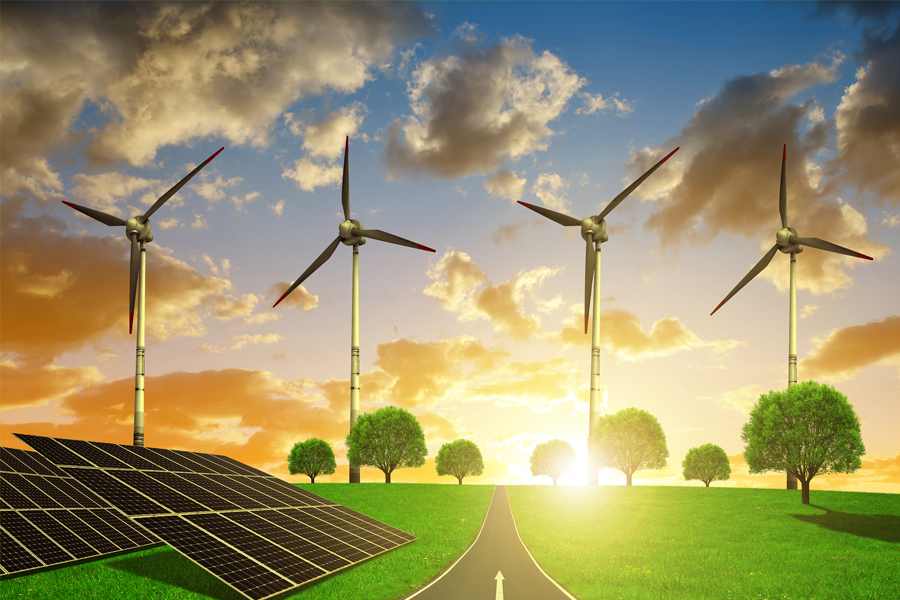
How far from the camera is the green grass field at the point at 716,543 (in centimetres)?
2792

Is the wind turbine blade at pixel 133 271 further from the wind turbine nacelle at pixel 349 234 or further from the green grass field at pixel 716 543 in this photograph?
the green grass field at pixel 716 543

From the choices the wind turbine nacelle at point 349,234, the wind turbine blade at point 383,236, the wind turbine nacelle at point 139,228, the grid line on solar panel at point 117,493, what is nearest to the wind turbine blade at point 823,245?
the wind turbine blade at point 383,236

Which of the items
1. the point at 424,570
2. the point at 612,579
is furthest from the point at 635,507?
the point at 424,570

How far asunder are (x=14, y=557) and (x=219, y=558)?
1007 cm

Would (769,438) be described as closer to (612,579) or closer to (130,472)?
(612,579)

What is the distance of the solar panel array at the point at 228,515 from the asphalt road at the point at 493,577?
5.01m

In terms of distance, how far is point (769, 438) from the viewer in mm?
61469

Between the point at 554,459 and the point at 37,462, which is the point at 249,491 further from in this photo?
the point at 554,459

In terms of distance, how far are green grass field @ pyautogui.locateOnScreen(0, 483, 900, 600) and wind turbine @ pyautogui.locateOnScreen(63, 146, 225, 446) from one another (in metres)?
24.9

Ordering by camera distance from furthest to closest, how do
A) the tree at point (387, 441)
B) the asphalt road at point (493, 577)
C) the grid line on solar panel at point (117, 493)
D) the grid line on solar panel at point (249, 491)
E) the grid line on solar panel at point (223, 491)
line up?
1. the tree at point (387, 441)
2. the grid line on solar panel at point (249, 491)
3. the grid line on solar panel at point (223, 491)
4. the asphalt road at point (493, 577)
5. the grid line on solar panel at point (117, 493)

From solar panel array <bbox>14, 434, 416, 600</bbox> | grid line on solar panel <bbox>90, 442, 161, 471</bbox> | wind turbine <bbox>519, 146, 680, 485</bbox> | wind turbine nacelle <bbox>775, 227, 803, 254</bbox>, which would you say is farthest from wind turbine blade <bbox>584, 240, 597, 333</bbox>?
grid line on solar panel <bbox>90, 442, 161, 471</bbox>

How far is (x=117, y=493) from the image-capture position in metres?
25.9

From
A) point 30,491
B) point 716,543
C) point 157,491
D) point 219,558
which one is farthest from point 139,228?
point 716,543

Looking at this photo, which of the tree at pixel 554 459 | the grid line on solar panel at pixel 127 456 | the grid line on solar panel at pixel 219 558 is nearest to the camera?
the grid line on solar panel at pixel 219 558
